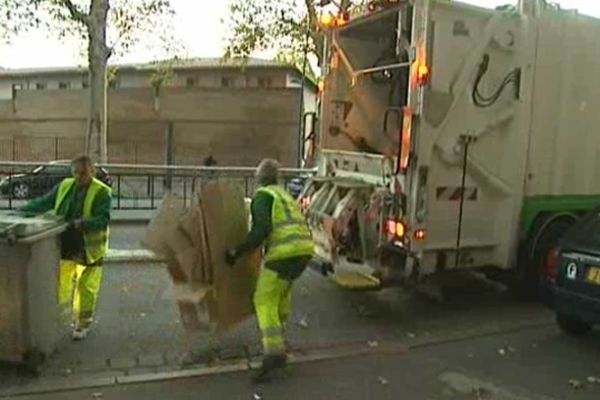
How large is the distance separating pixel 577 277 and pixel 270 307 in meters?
2.58

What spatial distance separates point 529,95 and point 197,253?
353 centimetres

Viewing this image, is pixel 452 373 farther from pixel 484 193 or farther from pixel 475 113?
pixel 475 113

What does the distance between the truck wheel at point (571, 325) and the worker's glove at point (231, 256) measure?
296 centimetres

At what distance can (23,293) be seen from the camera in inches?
169

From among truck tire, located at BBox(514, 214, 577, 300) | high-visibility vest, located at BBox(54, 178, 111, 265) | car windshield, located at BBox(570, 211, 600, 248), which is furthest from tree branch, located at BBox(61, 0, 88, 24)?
car windshield, located at BBox(570, 211, 600, 248)

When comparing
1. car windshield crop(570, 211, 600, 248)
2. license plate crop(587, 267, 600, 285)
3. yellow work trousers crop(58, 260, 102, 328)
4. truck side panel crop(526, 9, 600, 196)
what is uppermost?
truck side panel crop(526, 9, 600, 196)

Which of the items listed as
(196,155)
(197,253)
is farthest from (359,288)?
(196,155)

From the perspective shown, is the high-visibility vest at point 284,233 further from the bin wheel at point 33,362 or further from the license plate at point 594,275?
the license plate at point 594,275

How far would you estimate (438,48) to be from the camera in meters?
5.39

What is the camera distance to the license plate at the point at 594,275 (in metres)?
5.00

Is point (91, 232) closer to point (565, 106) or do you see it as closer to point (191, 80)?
point (565, 106)

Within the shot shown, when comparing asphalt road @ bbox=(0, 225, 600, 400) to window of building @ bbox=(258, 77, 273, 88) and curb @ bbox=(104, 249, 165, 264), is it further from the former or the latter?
window of building @ bbox=(258, 77, 273, 88)

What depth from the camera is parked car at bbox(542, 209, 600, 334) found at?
5.05 meters

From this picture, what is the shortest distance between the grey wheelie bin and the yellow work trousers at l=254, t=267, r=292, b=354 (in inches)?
60.4
